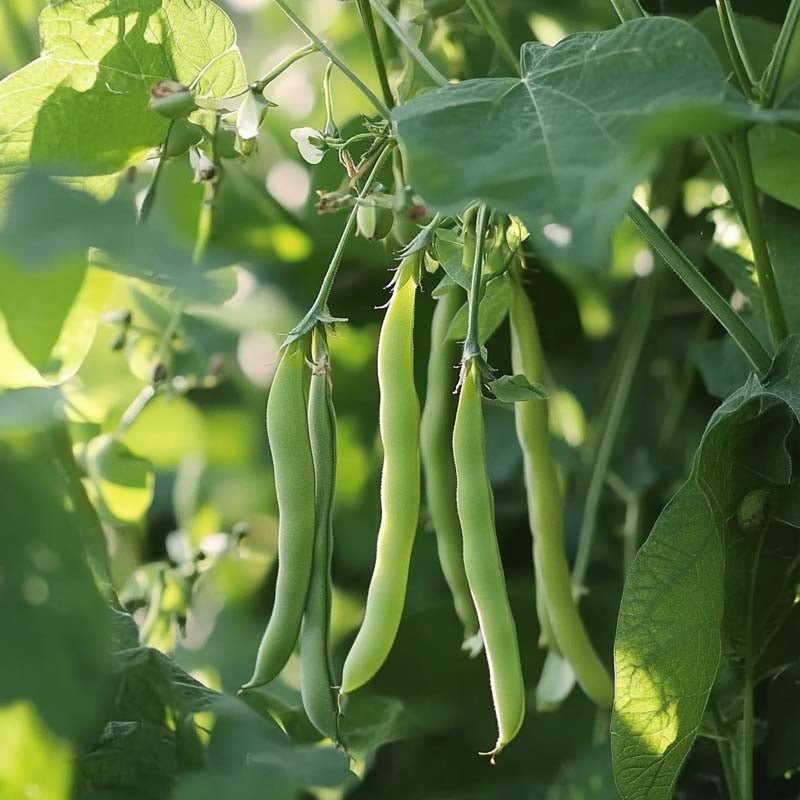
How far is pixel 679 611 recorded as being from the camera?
0.67 m

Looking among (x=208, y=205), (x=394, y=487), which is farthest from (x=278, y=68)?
(x=394, y=487)

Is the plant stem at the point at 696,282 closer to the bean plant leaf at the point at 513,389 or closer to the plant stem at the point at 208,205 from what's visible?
the bean plant leaf at the point at 513,389

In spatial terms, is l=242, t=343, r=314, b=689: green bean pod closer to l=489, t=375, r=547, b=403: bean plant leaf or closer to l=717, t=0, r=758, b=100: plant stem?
l=489, t=375, r=547, b=403: bean plant leaf

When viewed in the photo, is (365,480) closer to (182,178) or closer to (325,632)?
(182,178)

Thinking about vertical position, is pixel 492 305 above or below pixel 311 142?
below

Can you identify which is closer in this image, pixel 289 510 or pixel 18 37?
pixel 289 510

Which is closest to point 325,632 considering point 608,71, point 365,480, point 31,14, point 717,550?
point 717,550

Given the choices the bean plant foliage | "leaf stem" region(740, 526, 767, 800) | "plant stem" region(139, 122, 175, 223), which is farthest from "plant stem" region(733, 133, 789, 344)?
"plant stem" region(139, 122, 175, 223)

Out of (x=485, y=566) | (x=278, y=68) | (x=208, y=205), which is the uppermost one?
(x=278, y=68)

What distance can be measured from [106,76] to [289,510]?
0.31 metres

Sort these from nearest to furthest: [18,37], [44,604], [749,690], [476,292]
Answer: [44,604] → [476,292] → [749,690] → [18,37]

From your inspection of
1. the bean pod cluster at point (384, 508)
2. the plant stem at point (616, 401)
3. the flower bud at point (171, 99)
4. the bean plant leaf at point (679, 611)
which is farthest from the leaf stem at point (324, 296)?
the plant stem at point (616, 401)

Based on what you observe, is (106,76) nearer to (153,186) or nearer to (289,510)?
(153,186)

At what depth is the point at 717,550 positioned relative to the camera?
0.68 m
